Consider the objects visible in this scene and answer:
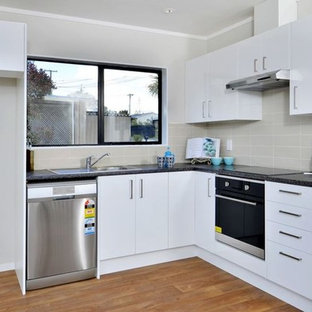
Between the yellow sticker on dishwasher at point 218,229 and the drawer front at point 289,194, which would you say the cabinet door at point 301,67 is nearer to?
the drawer front at point 289,194

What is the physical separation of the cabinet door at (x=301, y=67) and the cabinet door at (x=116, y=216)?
5.10 feet

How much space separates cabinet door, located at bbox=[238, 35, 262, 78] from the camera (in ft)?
10.3

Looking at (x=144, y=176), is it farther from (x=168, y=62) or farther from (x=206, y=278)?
(x=168, y=62)

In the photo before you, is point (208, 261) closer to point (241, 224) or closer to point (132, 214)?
point (241, 224)

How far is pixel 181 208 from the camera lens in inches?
138

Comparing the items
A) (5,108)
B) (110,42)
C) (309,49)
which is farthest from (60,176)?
(309,49)

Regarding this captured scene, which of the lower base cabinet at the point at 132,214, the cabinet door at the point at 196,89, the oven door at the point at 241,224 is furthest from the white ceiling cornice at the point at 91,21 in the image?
the oven door at the point at 241,224

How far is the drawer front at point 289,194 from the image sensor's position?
7.77 ft

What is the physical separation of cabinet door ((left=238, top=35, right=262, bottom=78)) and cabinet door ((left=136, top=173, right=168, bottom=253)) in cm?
124

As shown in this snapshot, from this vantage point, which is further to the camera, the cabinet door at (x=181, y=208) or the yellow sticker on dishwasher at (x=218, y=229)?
the cabinet door at (x=181, y=208)

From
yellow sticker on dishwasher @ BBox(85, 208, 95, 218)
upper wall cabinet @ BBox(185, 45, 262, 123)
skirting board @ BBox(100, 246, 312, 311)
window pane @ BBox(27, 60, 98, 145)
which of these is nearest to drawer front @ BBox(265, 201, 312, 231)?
skirting board @ BBox(100, 246, 312, 311)

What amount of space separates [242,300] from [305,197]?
3.08ft

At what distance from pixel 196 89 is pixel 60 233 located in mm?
2180

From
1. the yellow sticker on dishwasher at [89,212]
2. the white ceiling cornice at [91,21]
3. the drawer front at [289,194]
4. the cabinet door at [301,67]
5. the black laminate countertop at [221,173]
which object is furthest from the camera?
the white ceiling cornice at [91,21]
